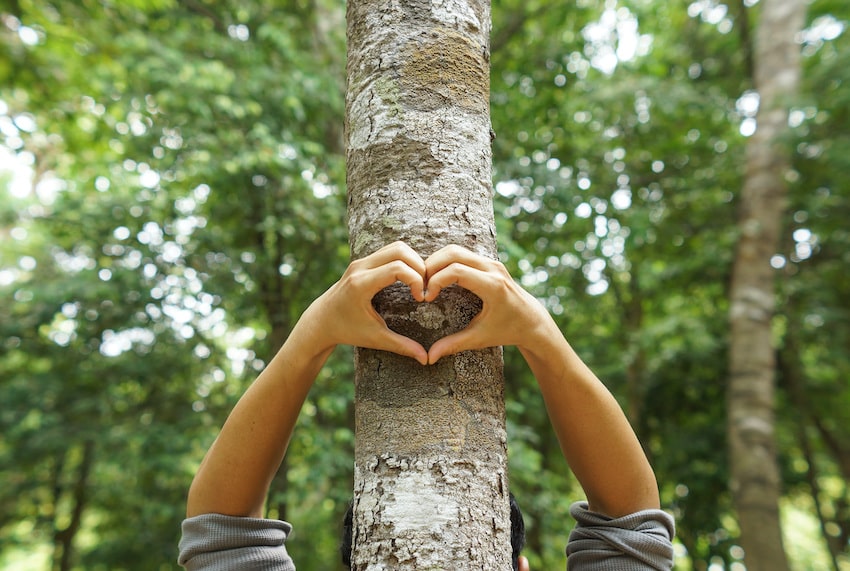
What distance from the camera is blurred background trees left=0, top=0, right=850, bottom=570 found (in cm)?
495

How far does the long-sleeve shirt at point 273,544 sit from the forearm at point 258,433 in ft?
0.12

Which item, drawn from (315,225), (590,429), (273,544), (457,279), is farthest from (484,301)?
(315,225)

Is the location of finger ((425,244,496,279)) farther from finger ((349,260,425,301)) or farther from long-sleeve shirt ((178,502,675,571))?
long-sleeve shirt ((178,502,675,571))

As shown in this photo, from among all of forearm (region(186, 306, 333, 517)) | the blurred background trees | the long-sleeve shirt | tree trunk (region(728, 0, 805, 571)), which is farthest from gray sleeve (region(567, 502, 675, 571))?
tree trunk (region(728, 0, 805, 571))

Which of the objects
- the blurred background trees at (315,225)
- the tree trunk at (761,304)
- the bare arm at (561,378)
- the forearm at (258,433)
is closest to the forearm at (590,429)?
the bare arm at (561,378)

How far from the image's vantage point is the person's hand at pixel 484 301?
1.08 metres

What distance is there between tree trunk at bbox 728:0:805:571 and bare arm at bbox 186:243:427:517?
4276 mm

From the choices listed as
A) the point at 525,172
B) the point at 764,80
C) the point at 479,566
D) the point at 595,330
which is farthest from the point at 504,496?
the point at 595,330

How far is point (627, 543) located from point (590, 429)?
26 cm

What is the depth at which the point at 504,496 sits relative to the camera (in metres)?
1.16

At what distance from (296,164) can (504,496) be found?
4.19 m

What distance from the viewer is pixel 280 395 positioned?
1253mm

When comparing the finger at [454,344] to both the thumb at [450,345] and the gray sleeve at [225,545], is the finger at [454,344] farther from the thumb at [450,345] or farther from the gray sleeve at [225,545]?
the gray sleeve at [225,545]

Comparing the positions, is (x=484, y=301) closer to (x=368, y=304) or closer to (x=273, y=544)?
(x=368, y=304)
